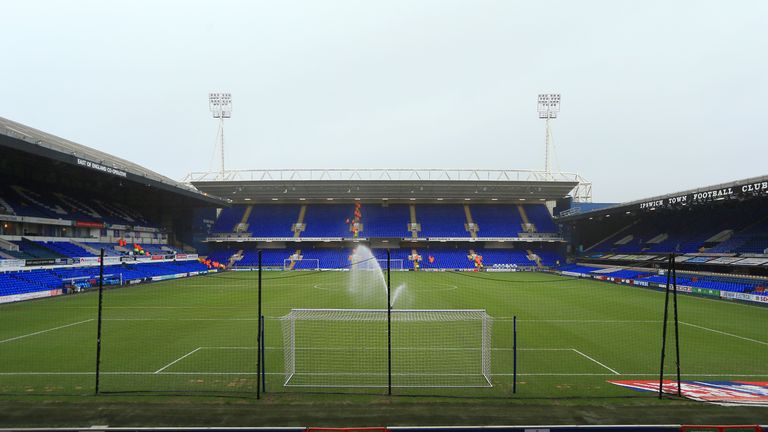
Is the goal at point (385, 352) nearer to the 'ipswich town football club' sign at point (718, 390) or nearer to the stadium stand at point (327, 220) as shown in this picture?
the 'ipswich town football club' sign at point (718, 390)

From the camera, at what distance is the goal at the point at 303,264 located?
52.2m

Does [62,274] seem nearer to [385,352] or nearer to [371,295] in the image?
[371,295]

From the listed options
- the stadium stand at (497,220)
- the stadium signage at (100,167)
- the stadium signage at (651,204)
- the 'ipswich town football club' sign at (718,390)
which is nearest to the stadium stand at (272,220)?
the stadium signage at (100,167)

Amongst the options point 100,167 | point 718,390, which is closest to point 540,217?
point 718,390

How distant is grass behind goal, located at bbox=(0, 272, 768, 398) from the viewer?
9.65 meters

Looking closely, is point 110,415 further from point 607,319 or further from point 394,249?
point 394,249

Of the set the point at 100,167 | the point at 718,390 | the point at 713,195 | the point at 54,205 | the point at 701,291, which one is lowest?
the point at 701,291

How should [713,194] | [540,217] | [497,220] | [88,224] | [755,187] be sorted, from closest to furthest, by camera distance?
[755,187], [713,194], [88,224], [497,220], [540,217]

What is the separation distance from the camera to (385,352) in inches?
487

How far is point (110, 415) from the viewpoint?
729 cm

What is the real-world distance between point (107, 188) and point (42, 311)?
23.5 meters

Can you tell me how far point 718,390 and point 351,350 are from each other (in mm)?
9614

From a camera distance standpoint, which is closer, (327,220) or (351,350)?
(351,350)

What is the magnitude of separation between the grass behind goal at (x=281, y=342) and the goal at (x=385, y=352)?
0.93ft
